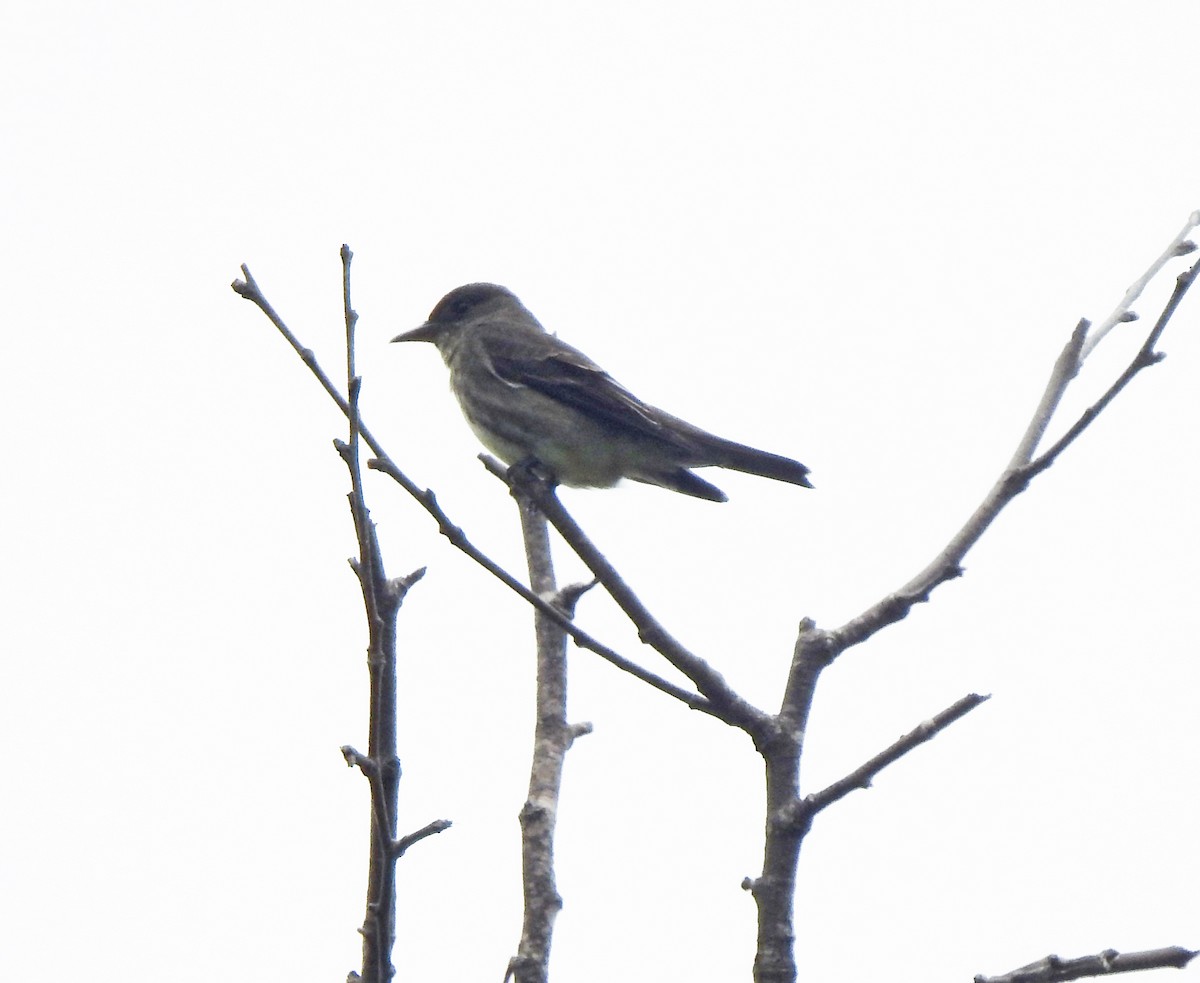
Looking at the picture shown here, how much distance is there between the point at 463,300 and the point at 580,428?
206 centimetres

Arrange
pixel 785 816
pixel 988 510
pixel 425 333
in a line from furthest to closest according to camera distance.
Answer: pixel 425 333 → pixel 988 510 → pixel 785 816

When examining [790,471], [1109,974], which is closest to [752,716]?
[1109,974]

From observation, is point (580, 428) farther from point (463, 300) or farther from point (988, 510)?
point (988, 510)

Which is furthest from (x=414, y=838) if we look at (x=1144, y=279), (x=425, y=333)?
(x=425, y=333)

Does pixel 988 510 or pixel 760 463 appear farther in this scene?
pixel 760 463

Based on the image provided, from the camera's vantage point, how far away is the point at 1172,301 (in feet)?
10.2

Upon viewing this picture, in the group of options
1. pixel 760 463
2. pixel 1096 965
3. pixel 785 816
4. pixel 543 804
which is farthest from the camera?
pixel 760 463

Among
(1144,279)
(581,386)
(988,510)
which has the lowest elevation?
(988,510)

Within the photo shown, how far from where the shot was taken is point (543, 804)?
3400 mm

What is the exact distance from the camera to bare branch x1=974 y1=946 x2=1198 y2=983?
2.25 m

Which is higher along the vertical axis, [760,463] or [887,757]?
[760,463]

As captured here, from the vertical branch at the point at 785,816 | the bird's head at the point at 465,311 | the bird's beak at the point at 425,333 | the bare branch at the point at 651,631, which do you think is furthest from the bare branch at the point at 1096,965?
the bird's beak at the point at 425,333

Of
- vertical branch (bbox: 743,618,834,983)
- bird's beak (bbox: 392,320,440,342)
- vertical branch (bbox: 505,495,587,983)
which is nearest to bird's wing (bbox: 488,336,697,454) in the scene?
bird's beak (bbox: 392,320,440,342)

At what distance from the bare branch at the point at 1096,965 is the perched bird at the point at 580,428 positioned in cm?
398
